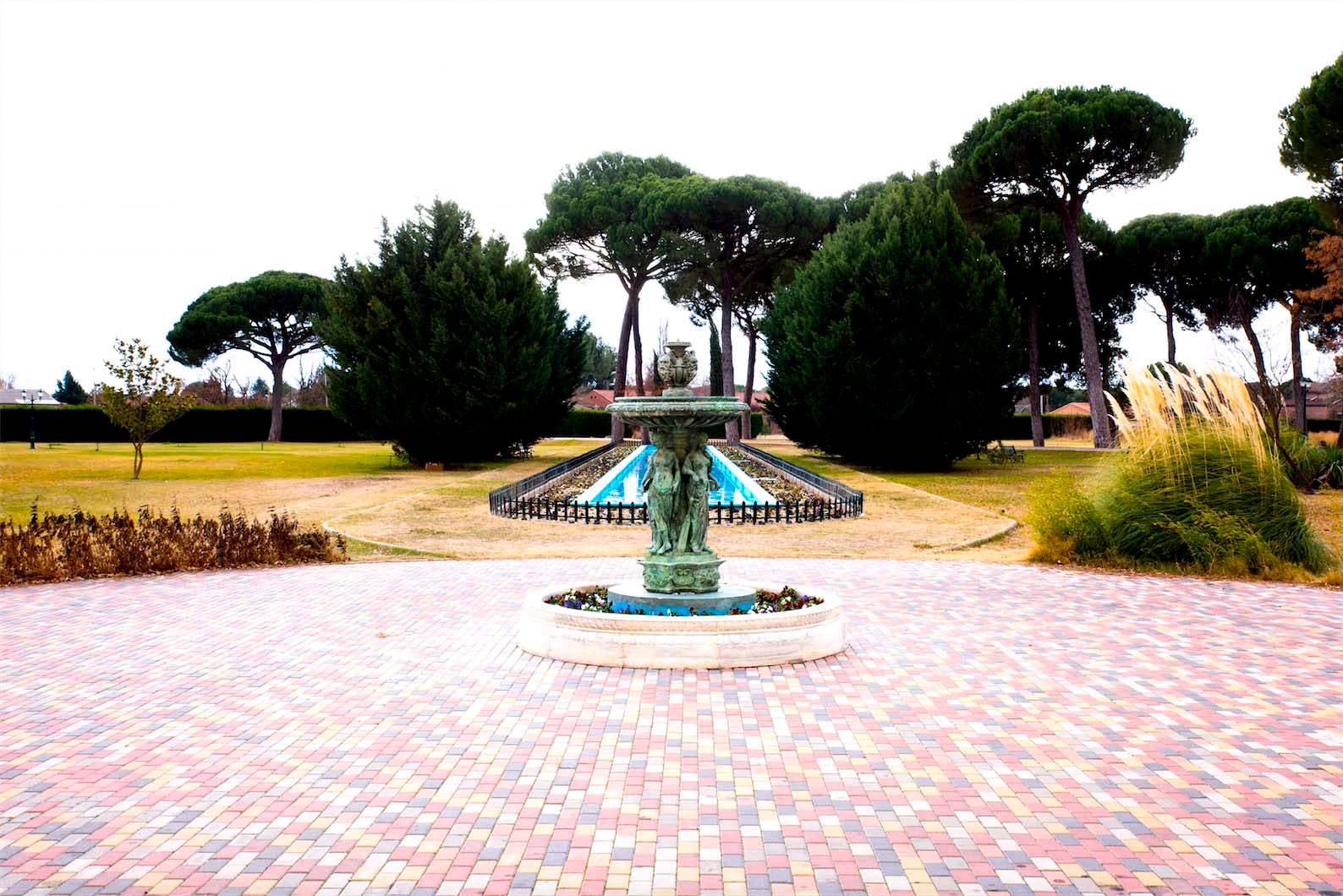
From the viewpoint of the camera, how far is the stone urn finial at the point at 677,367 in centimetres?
834

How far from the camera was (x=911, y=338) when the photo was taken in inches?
1097

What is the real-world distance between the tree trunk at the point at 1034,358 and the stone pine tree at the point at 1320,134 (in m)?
13.6

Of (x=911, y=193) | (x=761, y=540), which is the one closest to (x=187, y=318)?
(x=911, y=193)

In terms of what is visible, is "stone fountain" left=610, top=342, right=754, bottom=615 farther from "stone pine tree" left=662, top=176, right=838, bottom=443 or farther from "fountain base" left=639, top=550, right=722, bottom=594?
"stone pine tree" left=662, top=176, right=838, bottom=443

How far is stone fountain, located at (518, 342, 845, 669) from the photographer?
23.0 feet

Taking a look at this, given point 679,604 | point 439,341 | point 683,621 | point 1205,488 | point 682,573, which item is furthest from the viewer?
point 439,341

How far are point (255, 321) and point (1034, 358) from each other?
44583 mm

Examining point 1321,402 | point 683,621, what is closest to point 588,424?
point 1321,402

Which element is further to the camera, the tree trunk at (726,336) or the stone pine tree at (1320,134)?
the tree trunk at (726,336)

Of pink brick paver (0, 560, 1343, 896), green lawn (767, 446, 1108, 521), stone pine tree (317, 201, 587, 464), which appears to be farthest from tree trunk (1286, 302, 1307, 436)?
pink brick paver (0, 560, 1343, 896)

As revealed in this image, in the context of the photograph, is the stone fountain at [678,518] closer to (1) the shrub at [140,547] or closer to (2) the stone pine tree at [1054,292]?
(1) the shrub at [140,547]

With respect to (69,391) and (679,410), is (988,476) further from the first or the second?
(69,391)

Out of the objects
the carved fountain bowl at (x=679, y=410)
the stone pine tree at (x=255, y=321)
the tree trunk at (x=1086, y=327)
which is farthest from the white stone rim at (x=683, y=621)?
the stone pine tree at (x=255, y=321)

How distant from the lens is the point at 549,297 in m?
38.8
